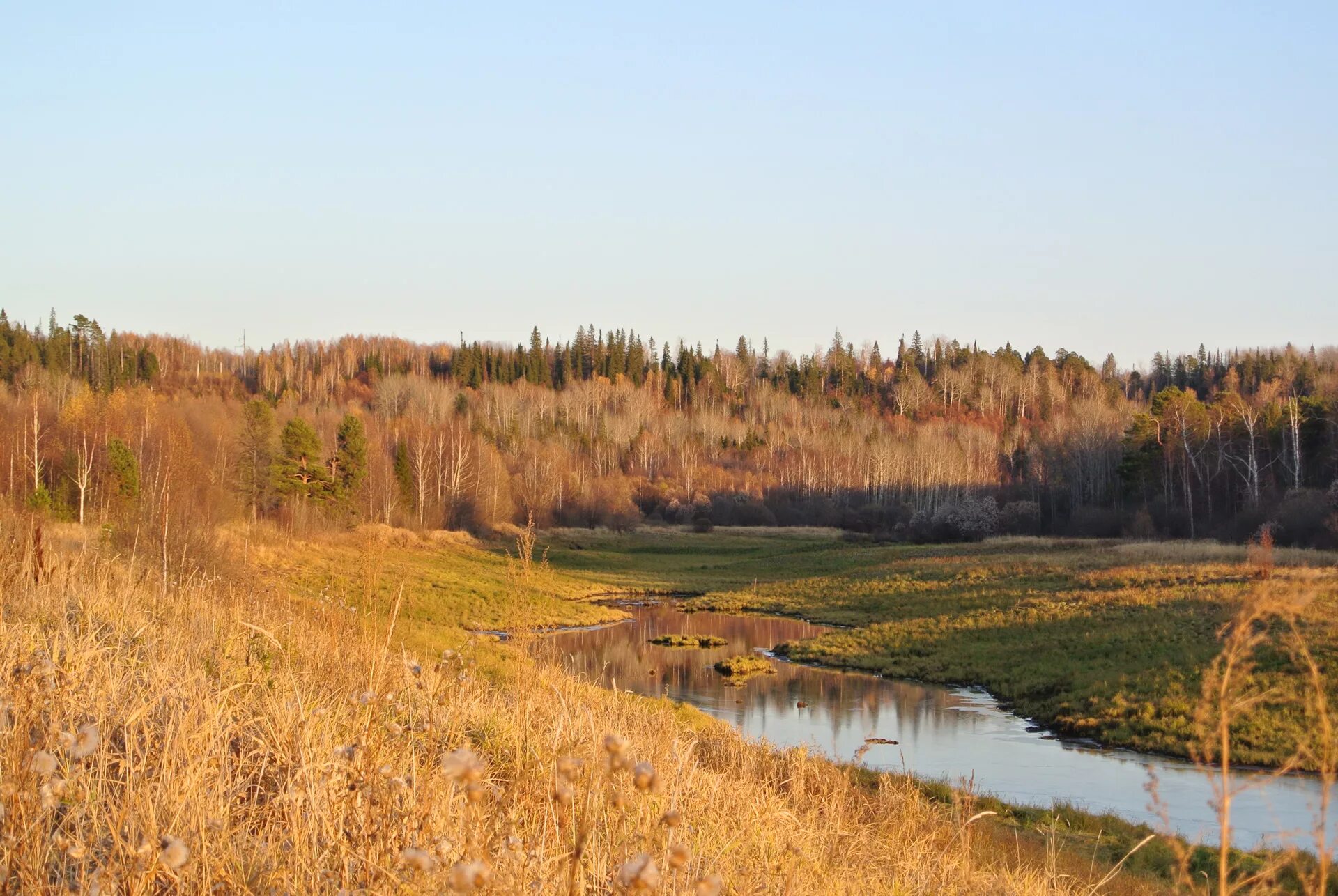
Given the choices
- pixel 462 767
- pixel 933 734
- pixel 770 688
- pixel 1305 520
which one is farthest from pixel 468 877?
pixel 1305 520

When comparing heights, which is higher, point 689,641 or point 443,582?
point 443,582

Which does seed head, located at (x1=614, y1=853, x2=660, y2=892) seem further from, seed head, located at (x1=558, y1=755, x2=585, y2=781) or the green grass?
the green grass

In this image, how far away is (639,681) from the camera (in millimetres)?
25656

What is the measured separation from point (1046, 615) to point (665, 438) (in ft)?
268

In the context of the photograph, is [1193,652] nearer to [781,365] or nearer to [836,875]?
[836,875]

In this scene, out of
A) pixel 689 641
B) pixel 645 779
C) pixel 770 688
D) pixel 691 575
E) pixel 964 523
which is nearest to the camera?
pixel 645 779

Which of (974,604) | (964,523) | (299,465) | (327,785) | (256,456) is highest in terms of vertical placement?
(256,456)

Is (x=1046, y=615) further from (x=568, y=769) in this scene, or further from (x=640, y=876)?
(x=640, y=876)

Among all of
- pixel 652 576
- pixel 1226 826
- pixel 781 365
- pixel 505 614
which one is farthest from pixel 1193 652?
pixel 781 365

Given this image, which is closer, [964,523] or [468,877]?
[468,877]

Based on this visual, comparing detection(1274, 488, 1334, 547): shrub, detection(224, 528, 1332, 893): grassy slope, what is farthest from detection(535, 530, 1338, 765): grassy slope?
detection(1274, 488, 1334, 547): shrub

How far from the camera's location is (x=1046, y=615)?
33.8m

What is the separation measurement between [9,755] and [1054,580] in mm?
42041

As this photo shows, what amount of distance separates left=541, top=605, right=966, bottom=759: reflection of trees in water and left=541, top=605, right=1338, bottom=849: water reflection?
6 centimetres
